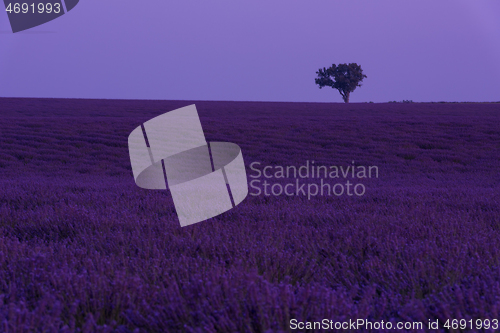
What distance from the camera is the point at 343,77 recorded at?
55.6 metres

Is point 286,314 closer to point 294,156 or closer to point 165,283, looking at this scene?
point 165,283

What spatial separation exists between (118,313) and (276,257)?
0.87m

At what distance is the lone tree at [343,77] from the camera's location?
56062mm

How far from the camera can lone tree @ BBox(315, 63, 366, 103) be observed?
184ft

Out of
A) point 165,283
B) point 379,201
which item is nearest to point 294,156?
point 379,201

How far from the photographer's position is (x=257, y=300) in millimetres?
1320

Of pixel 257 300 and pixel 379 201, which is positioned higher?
pixel 257 300

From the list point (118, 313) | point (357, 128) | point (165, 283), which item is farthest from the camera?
point (357, 128)
